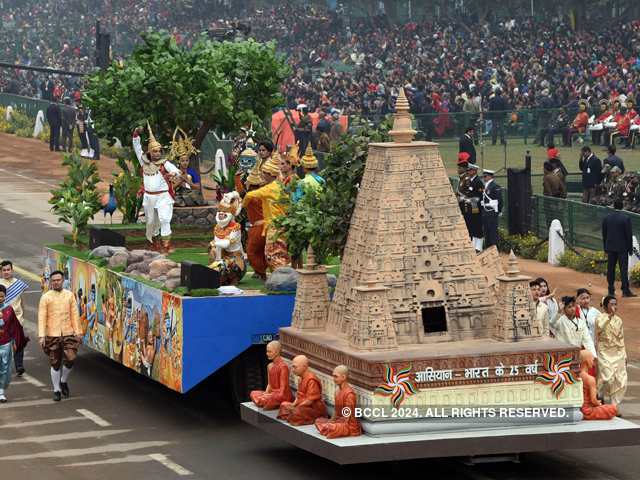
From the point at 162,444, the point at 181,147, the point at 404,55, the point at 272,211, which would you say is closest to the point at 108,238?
the point at 272,211

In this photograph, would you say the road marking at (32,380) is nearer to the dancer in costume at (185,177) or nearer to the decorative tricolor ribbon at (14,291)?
the decorative tricolor ribbon at (14,291)

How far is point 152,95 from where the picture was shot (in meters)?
22.0

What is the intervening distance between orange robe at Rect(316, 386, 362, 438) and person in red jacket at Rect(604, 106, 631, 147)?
24.5m

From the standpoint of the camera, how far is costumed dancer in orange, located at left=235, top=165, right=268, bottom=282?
52.0 ft

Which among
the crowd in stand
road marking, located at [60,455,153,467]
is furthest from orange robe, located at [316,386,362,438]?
the crowd in stand

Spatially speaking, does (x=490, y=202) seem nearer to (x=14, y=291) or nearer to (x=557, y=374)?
(x=14, y=291)

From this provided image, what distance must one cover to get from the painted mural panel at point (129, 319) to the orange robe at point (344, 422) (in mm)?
2888

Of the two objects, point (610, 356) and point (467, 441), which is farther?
point (610, 356)

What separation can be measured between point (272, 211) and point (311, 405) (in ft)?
12.6

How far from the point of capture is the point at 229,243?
1558 centimetres

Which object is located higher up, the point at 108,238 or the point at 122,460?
the point at 108,238

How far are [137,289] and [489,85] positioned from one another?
3004 centimetres

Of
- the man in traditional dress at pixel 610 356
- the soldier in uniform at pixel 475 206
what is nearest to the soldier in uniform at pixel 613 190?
the soldier in uniform at pixel 475 206

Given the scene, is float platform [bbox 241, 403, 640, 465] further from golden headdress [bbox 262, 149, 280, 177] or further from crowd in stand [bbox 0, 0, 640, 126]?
crowd in stand [bbox 0, 0, 640, 126]
